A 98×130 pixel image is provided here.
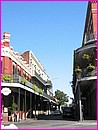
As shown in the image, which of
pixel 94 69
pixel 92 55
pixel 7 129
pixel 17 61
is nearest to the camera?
pixel 7 129

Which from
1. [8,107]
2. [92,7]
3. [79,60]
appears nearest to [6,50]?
[8,107]

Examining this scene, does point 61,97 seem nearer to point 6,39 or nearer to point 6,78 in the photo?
point 6,39

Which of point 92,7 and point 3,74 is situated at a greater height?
point 92,7

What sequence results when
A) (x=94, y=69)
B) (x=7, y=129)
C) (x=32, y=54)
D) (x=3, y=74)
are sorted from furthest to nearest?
(x=32, y=54) < (x=3, y=74) < (x=94, y=69) < (x=7, y=129)

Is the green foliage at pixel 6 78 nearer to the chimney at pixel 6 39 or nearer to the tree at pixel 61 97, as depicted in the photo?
the chimney at pixel 6 39

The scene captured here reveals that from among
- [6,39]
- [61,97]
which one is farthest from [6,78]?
[61,97]

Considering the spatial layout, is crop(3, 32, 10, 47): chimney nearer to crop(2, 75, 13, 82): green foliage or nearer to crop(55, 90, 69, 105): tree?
crop(2, 75, 13, 82): green foliage

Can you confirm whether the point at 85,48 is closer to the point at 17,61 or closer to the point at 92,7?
the point at 92,7

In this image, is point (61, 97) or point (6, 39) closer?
point (6, 39)

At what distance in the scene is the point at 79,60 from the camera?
3588 centimetres

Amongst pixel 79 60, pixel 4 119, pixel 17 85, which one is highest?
pixel 79 60

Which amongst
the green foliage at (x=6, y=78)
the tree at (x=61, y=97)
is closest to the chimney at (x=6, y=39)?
the green foliage at (x=6, y=78)

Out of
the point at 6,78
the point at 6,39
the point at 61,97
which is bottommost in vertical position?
the point at 61,97

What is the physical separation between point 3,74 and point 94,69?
11.2 m
